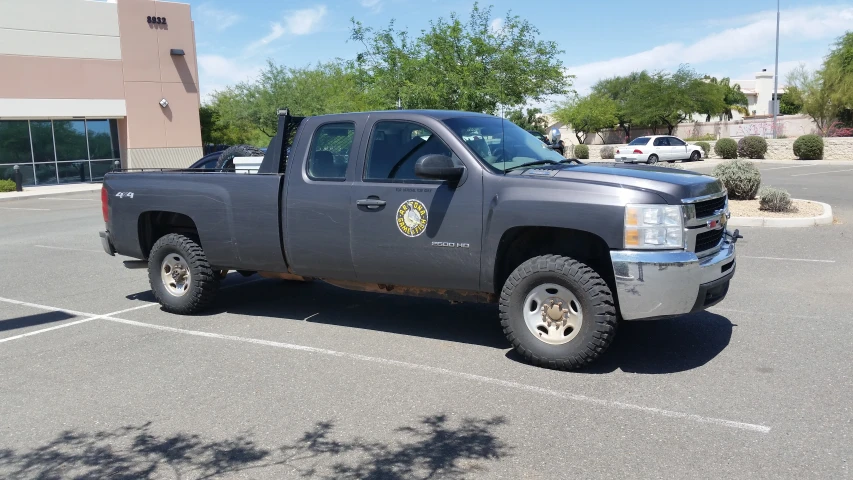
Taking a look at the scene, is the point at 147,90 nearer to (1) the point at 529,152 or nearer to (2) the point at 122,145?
(2) the point at 122,145

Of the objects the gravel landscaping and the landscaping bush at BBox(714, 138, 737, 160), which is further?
the landscaping bush at BBox(714, 138, 737, 160)

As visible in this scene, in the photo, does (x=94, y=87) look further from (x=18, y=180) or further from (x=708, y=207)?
(x=708, y=207)

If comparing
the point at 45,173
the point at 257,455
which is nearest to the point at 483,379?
the point at 257,455

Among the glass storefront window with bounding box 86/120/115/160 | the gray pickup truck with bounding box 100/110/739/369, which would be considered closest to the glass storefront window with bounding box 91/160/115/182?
the glass storefront window with bounding box 86/120/115/160

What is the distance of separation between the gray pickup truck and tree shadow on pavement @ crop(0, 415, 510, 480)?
134 cm

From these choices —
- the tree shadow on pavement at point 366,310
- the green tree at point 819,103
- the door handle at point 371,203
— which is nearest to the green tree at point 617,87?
the green tree at point 819,103

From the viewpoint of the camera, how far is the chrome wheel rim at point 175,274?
7570mm

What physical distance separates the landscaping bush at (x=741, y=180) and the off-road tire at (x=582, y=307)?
11.3 metres

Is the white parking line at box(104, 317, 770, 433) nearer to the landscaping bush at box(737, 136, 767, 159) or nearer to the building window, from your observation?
the building window

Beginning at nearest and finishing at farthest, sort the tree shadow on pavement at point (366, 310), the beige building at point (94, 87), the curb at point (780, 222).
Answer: the tree shadow on pavement at point (366, 310) → the curb at point (780, 222) → the beige building at point (94, 87)

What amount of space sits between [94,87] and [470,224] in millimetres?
31057

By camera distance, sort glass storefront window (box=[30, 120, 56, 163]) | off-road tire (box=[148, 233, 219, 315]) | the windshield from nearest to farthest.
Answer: the windshield → off-road tire (box=[148, 233, 219, 315]) → glass storefront window (box=[30, 120, 56, 163])

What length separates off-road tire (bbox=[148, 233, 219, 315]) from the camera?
739 centimetres

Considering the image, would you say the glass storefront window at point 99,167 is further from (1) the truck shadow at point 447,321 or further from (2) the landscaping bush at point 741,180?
(1) the truck shadow at point 447,321
